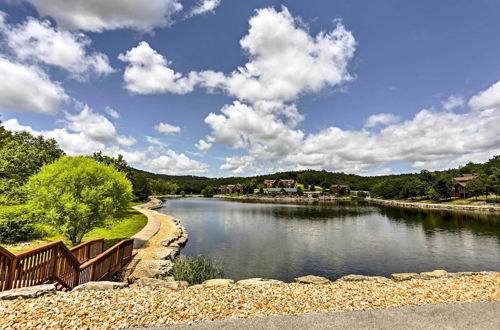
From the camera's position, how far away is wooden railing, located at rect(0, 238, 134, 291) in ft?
20.3

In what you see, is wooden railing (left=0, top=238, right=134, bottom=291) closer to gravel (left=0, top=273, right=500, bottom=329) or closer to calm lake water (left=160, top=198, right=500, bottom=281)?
gravel (left=0, top=273, right=500, bottom=329)

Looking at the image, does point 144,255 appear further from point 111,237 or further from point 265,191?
point 265,191

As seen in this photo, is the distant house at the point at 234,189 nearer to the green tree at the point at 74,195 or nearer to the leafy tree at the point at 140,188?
the leafy tree at the point at 140,188

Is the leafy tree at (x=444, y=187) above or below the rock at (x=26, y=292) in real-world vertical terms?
above

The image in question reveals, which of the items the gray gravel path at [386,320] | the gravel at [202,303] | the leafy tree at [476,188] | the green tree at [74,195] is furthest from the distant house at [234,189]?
the gray gravel path at [386,320]

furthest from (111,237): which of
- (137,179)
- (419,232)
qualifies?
(137,179)

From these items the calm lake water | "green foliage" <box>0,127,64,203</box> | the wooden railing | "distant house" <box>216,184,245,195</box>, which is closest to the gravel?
the wooden railing

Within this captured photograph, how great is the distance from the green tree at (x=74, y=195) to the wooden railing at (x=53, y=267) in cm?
281

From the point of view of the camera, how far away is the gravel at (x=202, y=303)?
5.18 metres

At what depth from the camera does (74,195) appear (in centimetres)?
1340

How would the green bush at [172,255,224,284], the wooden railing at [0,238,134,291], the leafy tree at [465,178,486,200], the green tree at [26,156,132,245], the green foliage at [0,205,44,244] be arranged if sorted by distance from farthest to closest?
the leafy tree at [465,178,486,200], the green foliage at [0,205,44,244], the green tree at [26,156,132,245], the green bush at [172,255,224,284], the wooden railing at [0,238,134,291]

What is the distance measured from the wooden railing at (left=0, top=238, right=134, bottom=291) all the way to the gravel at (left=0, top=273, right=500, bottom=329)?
1077 mm

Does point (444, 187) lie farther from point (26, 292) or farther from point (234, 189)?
point (234, 189)

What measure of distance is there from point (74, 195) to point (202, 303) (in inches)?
449
